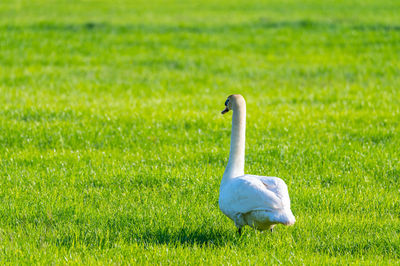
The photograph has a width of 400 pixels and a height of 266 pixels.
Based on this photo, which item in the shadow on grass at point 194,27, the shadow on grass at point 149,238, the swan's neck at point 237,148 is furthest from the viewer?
the shadow on grass at point 194,27

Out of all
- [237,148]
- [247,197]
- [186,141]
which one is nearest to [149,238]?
[247,197]

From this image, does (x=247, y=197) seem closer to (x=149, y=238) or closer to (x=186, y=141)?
(x=149, y=238)

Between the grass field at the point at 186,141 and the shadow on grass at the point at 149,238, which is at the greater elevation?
the grass field at the point at 186,141

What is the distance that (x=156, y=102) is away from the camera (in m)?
13.5

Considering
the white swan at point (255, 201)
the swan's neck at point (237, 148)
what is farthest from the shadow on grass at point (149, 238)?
the swan's neck at point (237, 148)

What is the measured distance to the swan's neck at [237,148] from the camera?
611cm

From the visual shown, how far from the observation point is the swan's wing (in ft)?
17.3

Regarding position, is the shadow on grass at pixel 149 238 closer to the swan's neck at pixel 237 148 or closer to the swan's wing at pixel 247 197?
the swan's wing at pixel 247 197

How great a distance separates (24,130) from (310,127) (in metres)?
5.24

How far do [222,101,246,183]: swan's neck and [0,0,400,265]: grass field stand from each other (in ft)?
1.88

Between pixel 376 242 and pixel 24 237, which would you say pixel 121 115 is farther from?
pixel 376 242

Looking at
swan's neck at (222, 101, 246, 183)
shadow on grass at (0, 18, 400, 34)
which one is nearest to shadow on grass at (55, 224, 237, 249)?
swan's neck at (222, 101, 246, 183)

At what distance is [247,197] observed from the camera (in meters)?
5.40

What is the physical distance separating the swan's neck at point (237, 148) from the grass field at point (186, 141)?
574 mm
